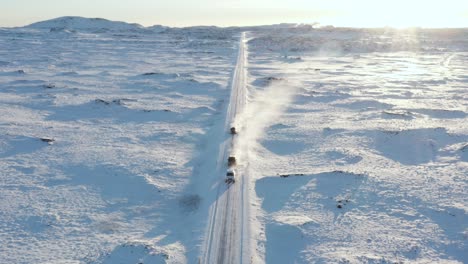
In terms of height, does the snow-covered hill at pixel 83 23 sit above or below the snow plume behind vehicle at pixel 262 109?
above

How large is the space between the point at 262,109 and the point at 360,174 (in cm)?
675

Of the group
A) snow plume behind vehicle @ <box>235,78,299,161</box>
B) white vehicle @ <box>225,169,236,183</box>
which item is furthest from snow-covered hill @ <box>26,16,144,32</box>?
white vehicle @ <box>225,169,236,183</box>

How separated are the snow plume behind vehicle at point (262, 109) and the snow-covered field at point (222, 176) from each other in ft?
0.25

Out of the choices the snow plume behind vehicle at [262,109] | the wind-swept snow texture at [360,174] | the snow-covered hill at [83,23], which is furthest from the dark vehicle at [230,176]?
the snow-covered hill at [83,23]

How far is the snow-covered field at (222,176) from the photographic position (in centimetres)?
646

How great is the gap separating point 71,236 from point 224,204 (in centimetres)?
245

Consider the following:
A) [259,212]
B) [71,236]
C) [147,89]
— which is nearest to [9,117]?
[147,89]

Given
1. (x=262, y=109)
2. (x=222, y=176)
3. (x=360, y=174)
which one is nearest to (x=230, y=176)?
(x=222, y=176)

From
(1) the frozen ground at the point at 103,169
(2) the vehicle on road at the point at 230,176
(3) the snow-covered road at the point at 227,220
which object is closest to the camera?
(3) the snow-covered road at the point at 227,220

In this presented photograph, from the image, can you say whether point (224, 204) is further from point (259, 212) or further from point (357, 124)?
point (357, 124)

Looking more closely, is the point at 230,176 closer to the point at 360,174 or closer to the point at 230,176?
the point at 230,176

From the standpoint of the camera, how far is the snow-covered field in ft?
21.2

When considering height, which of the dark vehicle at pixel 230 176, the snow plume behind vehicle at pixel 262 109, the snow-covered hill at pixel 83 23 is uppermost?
the snow-covered hill at pixel 83 23

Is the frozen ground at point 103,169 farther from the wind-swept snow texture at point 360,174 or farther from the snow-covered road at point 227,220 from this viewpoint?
the wind-swept snow texture at point 360,174
